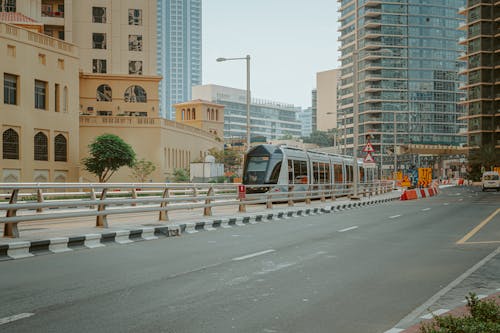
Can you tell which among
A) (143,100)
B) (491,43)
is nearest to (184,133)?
(143,100)

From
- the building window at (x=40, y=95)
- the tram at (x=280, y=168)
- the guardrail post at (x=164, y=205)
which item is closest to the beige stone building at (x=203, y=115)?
the building window at (x=40, y=95)

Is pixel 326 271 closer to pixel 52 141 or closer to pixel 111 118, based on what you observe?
pixel 52 141

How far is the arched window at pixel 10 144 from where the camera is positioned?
45531 millimetres

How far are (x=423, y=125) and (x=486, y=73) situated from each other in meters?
34.9

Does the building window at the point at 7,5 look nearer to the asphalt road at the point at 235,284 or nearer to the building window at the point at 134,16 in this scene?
the building window at the point at 134,16

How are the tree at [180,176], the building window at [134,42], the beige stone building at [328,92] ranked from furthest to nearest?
the beige stone building at [328,92] < the building window at [134,42] < the tree at [180,176]

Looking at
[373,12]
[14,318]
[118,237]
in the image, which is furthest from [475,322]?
[373,12]

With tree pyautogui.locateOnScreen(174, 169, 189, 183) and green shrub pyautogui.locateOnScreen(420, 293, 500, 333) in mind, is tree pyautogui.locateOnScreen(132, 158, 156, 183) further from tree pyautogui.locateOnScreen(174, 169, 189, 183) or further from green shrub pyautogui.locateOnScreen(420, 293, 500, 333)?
green shrub pyautogui.locateOnScreen(420, 293, 500, 333)

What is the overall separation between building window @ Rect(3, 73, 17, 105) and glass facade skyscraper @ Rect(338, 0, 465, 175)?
314 ft

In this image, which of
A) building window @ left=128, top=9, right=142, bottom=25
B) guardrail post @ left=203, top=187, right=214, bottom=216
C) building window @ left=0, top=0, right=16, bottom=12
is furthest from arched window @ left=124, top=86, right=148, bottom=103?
guardrail post @ left=203, top=187, right=214, bottom=216

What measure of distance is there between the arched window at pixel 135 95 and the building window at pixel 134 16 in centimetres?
718

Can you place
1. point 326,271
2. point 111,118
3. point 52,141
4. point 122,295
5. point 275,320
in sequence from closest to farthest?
1. point 275,320
2. point 122,295
3. point 326,271
4. point 52,141
5. point 111,118

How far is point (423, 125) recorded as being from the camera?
14250cm

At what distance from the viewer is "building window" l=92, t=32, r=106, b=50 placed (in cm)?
6706
